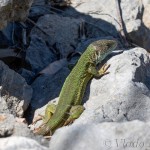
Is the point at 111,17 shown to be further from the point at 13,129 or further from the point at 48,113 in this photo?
the point at 13,129

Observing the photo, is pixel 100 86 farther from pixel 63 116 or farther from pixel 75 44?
pixel 75 44

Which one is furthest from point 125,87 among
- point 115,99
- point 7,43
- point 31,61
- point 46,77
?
point 7,43

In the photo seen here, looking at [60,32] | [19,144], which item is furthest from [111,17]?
[19,144]

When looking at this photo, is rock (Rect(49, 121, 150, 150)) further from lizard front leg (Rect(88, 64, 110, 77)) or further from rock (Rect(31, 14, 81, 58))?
rock (Rect(31, 14, 81, 58))

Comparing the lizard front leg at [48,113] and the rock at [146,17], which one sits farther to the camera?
the rock at [146,17]

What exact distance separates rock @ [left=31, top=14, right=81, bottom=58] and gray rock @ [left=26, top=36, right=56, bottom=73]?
20 cm

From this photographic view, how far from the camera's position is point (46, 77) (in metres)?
7.68

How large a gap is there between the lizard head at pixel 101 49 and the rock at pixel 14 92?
105 cm

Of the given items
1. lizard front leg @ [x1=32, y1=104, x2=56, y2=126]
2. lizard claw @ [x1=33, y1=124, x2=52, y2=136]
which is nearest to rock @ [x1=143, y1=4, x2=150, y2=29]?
lizard front leg @ [x1=32, y1=104, x2=56, y2=126]

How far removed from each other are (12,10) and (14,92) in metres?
1.06

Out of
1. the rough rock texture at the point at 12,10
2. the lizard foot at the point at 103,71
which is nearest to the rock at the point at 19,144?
the rough rock texture at the point at 12,10

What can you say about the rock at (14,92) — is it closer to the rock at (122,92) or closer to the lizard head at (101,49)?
the rock at (122,92)

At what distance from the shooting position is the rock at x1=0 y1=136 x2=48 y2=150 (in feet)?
16.0

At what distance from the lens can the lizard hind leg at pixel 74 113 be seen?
6.69 meters
